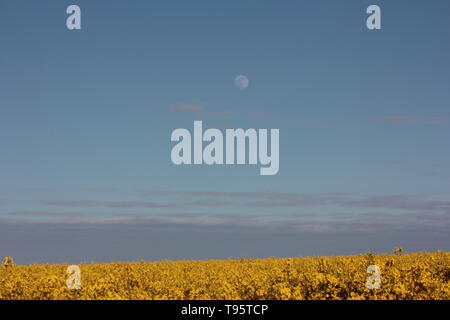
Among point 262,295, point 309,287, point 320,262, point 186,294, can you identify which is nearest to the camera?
point 186,294

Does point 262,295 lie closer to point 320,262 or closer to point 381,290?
point 381,290

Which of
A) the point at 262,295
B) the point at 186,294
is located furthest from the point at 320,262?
the point at 186,294

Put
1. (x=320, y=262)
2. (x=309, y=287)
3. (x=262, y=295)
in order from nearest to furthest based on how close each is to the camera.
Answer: (x=262, y=295) < (x=309, y=287) < (x=320, y=262)

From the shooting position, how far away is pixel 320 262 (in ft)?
62.3

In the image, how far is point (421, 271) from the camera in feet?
50.3
